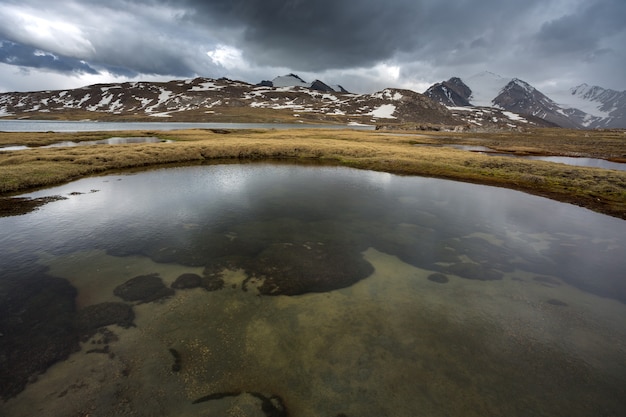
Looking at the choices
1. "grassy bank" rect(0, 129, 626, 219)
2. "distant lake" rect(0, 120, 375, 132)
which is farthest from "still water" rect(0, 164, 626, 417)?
"distant lake" rect(0, 120, 375, 132)

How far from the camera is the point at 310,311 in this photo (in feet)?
47.0

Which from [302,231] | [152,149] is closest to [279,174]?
[302,231]

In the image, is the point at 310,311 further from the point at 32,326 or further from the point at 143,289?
the point at 32,326

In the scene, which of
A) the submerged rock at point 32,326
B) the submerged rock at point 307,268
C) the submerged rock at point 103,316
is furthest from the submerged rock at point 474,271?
the submerged rock at point 32,326

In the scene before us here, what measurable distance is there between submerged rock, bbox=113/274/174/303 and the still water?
0.10 metres

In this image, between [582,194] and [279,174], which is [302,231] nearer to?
[279,174]

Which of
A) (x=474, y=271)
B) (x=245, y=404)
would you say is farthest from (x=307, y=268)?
(x=474, y=271)

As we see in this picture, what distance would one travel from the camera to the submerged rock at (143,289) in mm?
15000

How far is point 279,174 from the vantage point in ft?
143

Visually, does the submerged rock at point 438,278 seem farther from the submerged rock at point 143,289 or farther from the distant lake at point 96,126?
the distant lake at point 96,126

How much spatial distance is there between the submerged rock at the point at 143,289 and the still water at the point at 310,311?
0.32ft

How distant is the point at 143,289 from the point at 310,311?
8663mm

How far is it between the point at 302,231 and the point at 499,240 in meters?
14.8

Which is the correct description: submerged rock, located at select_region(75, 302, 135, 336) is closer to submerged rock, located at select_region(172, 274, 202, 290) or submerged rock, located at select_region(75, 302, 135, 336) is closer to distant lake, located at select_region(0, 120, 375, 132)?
submerged rock, located at select_region(172, 274, 202, 290)
